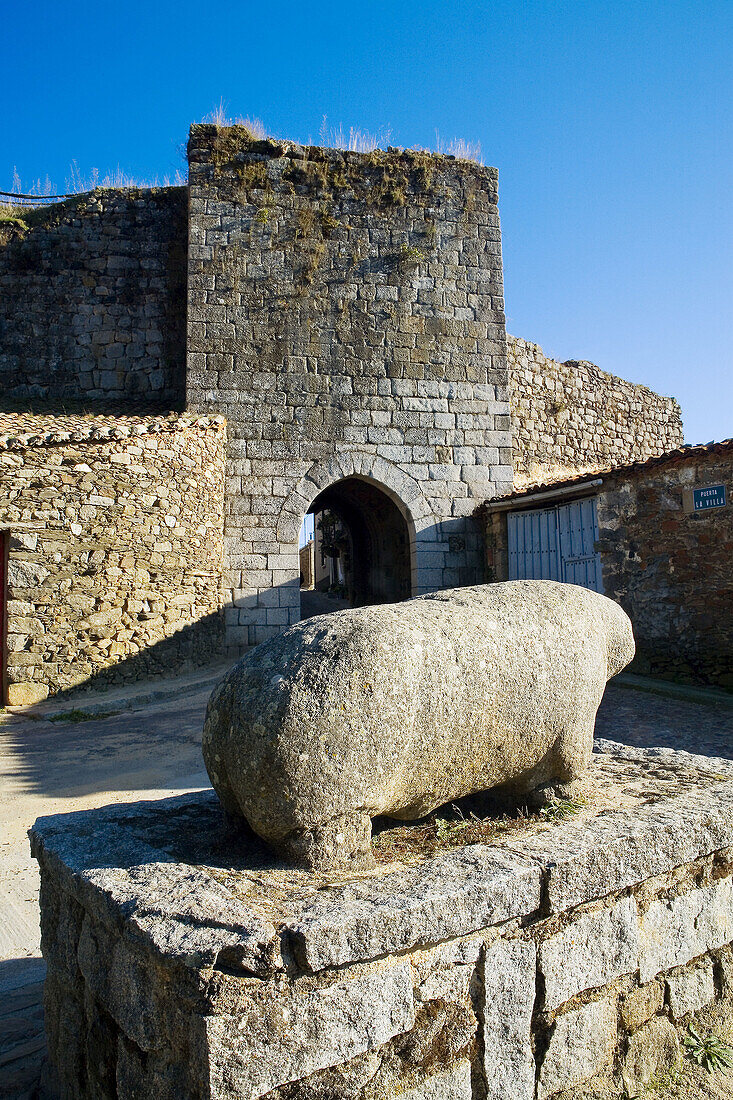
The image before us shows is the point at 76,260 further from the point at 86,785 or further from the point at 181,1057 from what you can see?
the point at 181,1057

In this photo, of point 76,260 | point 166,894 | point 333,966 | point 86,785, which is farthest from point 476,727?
point 76,260

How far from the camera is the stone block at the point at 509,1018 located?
2.11m

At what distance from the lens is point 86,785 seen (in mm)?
5527

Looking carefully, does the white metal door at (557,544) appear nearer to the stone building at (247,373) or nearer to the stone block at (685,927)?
the stone building at (247,373)

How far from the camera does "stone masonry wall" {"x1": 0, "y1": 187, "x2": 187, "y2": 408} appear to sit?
12.1m

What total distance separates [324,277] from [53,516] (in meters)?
5.55

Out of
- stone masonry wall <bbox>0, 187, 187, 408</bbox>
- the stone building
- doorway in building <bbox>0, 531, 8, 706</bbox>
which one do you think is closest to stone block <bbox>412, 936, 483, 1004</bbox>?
the stone building

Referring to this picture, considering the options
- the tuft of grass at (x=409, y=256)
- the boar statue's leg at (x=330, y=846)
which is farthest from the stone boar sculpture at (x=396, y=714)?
the tuft of grass at (x=409, y=256)

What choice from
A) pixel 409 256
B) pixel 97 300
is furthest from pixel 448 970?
pixel 97 300

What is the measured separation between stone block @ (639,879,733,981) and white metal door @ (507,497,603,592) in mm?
6469

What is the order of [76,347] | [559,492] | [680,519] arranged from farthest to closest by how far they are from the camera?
[76,347]
[559,492]
[680,519]

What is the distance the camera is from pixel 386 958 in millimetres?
1908

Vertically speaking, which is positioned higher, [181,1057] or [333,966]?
[333,966]

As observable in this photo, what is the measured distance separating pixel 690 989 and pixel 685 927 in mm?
234
